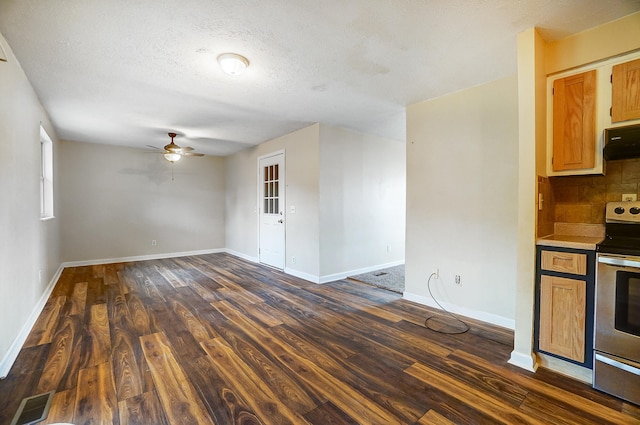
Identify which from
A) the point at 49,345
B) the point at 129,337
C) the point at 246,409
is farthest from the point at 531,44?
the point at 49,345

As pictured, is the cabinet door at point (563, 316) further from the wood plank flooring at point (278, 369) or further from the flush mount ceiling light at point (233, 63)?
the flush mount ceiling light at point (233, 63)

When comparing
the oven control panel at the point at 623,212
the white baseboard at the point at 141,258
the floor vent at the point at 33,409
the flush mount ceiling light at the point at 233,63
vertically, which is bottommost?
the floor vent at the point at 33,409

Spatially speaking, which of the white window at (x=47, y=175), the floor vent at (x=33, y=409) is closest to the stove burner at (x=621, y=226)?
the floor vent at (x=33, y=409)

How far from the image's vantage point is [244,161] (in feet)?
21.7

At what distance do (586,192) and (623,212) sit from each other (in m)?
0.32

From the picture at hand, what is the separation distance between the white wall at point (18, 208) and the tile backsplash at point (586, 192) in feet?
13.9

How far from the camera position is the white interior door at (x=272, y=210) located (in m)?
5.33

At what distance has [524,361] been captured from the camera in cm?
215

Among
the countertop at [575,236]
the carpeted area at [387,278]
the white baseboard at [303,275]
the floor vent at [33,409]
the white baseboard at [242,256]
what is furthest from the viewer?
the white baseboard at [242,256]

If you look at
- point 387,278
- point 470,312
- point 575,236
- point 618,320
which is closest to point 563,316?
point 618,320

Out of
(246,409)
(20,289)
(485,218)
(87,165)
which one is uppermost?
(87,165)

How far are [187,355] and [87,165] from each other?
5.51 metres

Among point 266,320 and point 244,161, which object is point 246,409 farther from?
point 244,161

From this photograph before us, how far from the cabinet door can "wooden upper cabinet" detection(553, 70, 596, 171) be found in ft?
3.10
